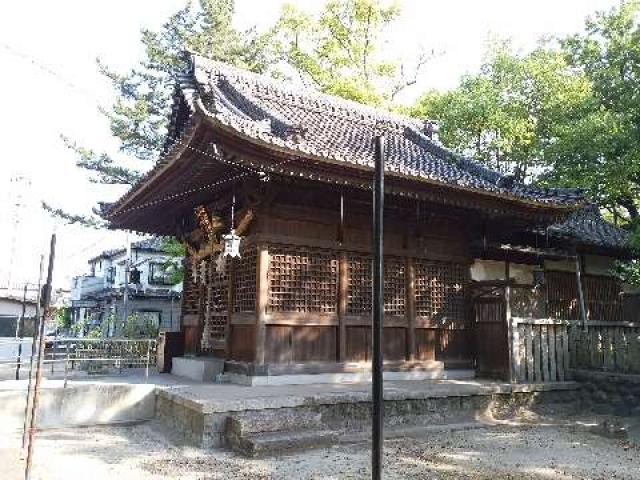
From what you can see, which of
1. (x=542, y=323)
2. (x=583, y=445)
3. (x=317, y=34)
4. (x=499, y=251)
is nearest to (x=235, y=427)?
(x=583, y=445)

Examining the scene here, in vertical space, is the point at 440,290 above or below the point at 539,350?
above

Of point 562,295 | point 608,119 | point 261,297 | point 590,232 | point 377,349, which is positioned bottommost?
point 377,349

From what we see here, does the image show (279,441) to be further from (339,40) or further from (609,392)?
(339,40)

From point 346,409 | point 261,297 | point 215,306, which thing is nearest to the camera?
point 346,409

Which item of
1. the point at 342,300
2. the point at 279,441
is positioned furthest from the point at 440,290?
the point at 279,441

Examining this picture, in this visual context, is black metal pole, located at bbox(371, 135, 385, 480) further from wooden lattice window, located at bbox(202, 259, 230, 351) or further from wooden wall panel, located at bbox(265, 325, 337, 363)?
wooden lattice window, located at bbox(202, 259, 230, 351)

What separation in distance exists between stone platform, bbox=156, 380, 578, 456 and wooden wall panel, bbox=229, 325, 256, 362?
2.26ft

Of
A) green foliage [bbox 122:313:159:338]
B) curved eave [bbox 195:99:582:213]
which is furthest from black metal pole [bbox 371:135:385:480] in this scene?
green foliage [bbox 122:313:159:338]

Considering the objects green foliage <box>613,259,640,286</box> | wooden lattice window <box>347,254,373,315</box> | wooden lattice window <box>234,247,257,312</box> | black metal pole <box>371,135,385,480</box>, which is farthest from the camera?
green foliage <box>613,259,640,286</box>

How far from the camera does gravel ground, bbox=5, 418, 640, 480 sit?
6273mm

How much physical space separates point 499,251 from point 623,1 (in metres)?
14.9

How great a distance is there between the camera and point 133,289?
35.2 m

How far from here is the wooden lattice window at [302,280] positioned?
1004cm

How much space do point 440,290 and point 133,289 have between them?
27.9 m
